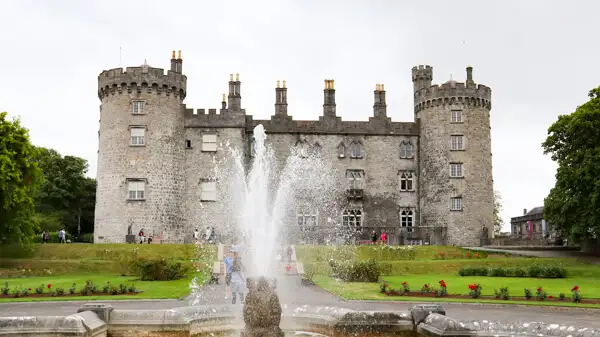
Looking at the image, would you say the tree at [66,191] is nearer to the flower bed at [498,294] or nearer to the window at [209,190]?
the window at [209,190]

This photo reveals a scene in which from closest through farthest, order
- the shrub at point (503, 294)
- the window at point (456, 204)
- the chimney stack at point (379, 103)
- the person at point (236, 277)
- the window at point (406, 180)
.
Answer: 1. the person at point (236, 277)
2. the shrub at point (503, 294)
3. the window at point (456, 204)
4. the window at point (406, 180)
5. the chimney stack at point (379, 103)

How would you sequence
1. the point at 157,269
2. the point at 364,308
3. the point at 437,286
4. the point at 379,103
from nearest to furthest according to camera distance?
the point at 364,308
the point at 437,286
the point at 157,269
the point at 379,103

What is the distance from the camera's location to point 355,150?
5269 centimetres

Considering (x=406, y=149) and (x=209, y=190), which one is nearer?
(x=209, y=190)

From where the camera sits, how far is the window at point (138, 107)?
47000mm

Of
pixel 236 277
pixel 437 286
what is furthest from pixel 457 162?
pixel 236 277

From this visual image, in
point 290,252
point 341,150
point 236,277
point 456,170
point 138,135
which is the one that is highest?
point 138,135

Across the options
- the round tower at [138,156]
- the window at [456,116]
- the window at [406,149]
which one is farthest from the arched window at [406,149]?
the round tower at [138,156]

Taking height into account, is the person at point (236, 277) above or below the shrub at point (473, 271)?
above

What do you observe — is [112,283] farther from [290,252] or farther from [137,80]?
[137,80]

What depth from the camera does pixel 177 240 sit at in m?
47.4

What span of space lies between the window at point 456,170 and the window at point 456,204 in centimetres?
193

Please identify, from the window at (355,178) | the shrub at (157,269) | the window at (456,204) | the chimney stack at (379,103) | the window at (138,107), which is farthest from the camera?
the chimney stack at (379,103)

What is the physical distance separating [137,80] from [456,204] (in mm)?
27501
